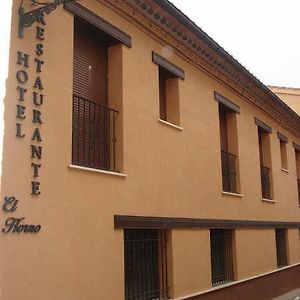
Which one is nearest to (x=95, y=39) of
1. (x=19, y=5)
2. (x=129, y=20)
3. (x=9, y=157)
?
(x=129, y=20)

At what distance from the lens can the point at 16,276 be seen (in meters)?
5.99

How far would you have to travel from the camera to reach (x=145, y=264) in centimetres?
899

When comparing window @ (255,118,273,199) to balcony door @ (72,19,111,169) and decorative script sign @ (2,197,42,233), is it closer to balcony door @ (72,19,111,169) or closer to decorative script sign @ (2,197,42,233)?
balcony door @ (72,19,111,169)

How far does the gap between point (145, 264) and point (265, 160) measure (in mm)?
8288

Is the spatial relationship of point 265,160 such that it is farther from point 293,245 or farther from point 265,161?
point 293,245

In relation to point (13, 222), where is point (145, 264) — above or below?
below

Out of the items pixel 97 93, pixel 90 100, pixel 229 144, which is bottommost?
pixel 90 100

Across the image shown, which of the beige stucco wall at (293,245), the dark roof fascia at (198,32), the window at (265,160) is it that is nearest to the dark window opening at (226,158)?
the dark roof fascia at (198,32)

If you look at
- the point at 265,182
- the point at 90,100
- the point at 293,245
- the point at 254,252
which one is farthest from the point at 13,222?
the point at 293,245

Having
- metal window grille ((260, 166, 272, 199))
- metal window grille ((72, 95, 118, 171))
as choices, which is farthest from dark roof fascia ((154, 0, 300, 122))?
metal window grille ((260, 166, 272, 199))

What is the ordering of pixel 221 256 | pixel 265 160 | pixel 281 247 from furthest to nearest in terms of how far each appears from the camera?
pixel 281 247 → pixel 265 160 → pixel 221 256

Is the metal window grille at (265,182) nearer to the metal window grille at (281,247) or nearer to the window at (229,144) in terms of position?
the metal window grille at (281,247)

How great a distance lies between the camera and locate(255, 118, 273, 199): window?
15789 mm

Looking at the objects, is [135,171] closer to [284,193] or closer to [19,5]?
[19,5]
